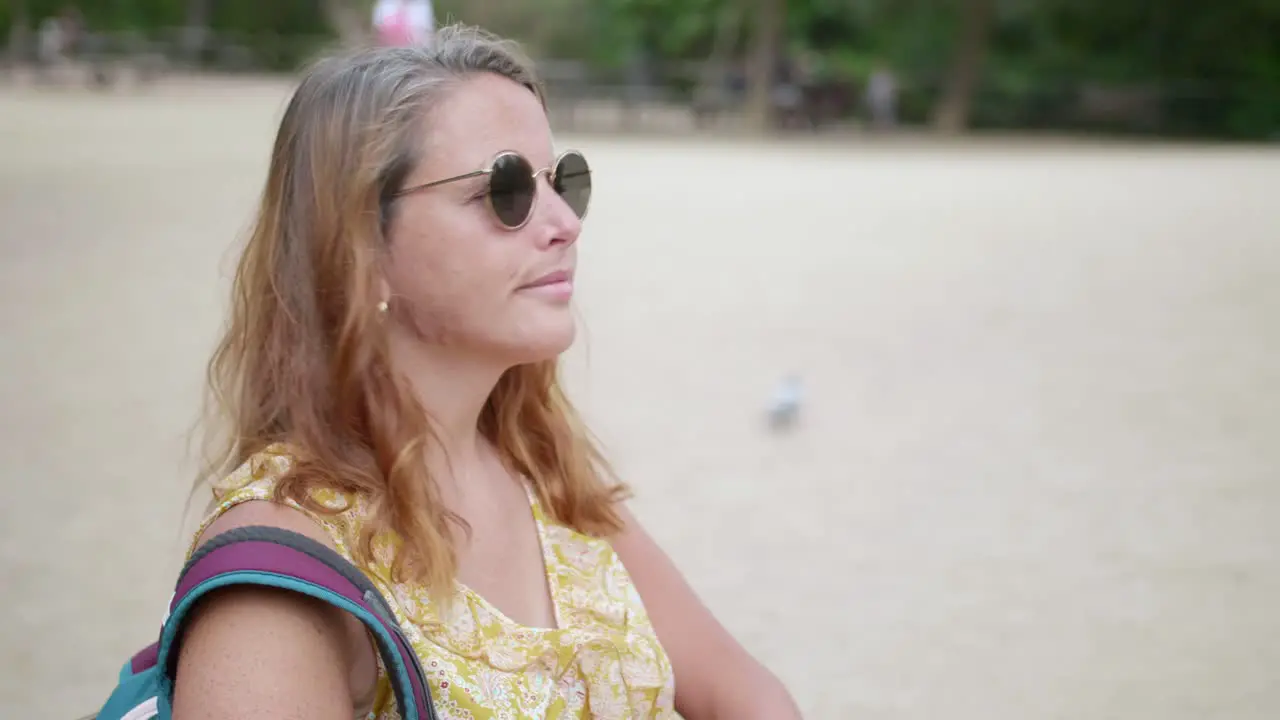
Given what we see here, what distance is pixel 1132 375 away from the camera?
24.6 feet

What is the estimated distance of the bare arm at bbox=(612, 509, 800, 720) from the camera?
1.89m

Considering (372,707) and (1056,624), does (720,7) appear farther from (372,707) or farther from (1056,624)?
(372,707)

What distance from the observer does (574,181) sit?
1752 mm

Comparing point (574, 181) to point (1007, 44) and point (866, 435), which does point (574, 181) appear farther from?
point (1007, 44)

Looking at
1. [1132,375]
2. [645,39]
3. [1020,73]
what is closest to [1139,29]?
[1020,73]

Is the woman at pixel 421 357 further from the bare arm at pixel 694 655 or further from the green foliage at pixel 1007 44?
the green foliage at pixel 1007 44

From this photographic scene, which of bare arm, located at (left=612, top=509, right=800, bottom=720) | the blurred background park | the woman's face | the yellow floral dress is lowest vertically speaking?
the blurred background park

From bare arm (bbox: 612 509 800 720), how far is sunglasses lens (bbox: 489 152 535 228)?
20.4 inches

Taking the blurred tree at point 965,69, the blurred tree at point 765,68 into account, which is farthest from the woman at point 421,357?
the blurred tree at point 965,69

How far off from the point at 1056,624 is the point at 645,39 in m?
41.0

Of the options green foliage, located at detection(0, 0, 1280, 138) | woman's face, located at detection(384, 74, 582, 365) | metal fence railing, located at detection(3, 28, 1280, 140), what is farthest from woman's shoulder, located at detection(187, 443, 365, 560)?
green foliage, located at detection(0, 0, 1280, 138)

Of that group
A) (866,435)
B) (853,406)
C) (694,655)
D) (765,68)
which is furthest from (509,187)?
(765,68)

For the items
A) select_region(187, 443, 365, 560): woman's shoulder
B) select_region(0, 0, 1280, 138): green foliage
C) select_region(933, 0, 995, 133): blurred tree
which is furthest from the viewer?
select_region(0, 0, 1280, 138): green foliage

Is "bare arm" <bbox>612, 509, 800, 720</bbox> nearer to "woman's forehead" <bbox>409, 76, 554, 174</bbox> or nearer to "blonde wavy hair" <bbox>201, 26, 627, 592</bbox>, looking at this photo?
"blonde wavy hair" <bbox>201, 26, 627, 592</bbox>
